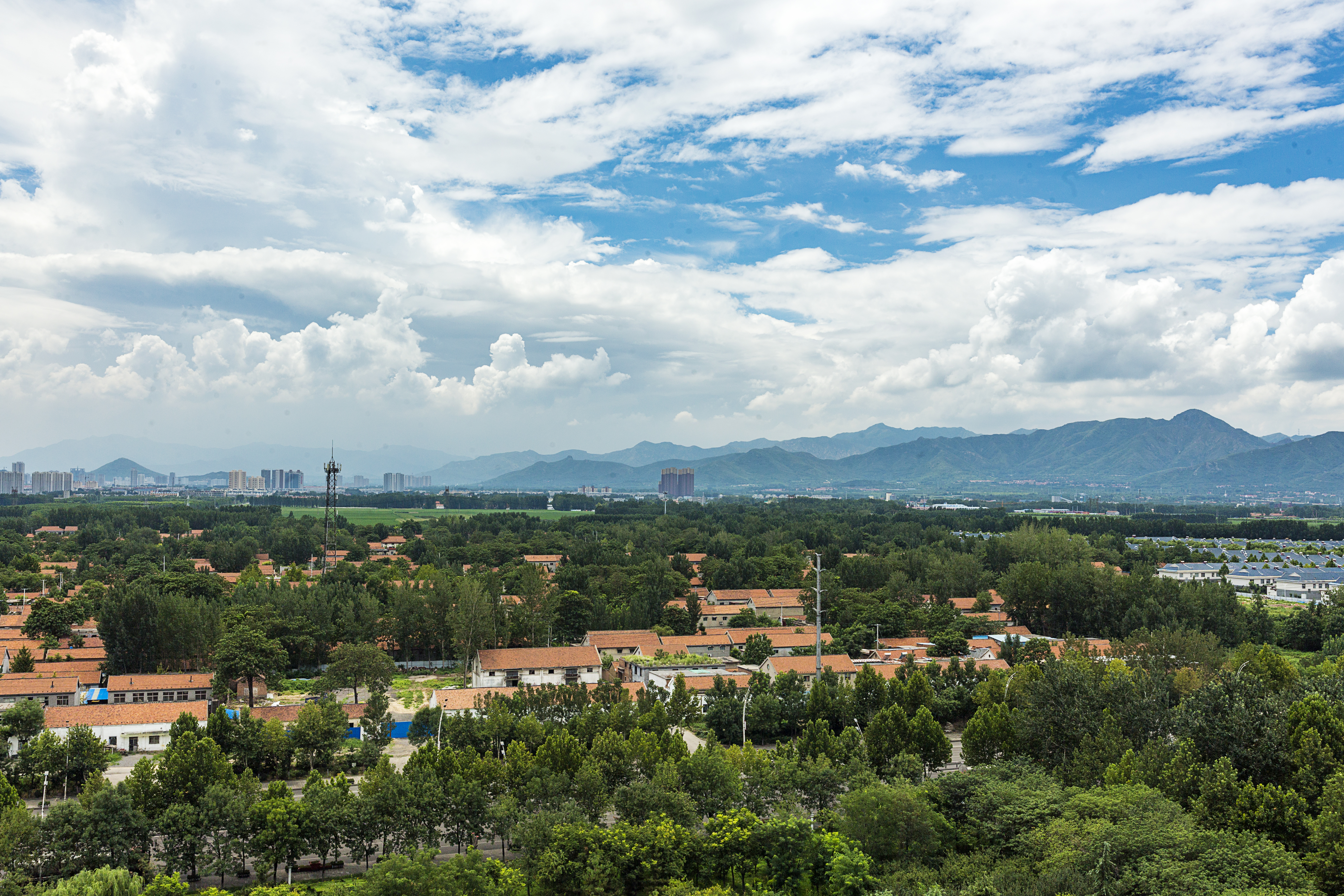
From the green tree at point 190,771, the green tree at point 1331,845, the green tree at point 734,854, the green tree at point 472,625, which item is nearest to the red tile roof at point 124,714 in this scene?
the green tree at point 190,771

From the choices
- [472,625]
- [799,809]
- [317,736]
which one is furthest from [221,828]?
[472,625]

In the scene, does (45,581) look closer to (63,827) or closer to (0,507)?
(63,827)

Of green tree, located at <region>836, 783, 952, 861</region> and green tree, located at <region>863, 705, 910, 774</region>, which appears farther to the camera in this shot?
green tree, located at <region>863, 705, 910, 774</region>

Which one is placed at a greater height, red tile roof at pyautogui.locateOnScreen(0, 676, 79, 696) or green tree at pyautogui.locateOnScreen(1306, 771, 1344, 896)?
green tree at pyautogui.locateOnScreen(1306, 771, 1344, 896)

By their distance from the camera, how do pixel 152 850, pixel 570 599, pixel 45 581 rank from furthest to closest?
pixel 45 581 → pixel 570 599 → pixel 152 850

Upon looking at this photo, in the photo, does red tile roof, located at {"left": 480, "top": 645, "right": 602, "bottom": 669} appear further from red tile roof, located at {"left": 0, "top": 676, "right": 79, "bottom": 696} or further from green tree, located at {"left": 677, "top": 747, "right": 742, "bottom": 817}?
green tree, located at {"left": 677, "top": 747, "right": 742, "bottom": 817}

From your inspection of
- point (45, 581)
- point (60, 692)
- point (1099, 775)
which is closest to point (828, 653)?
point (1099, 775)

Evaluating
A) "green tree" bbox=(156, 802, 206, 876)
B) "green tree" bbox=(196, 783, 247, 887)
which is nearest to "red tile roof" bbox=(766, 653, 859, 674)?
"green tree" bbox=(196, 783, 247, 887)
